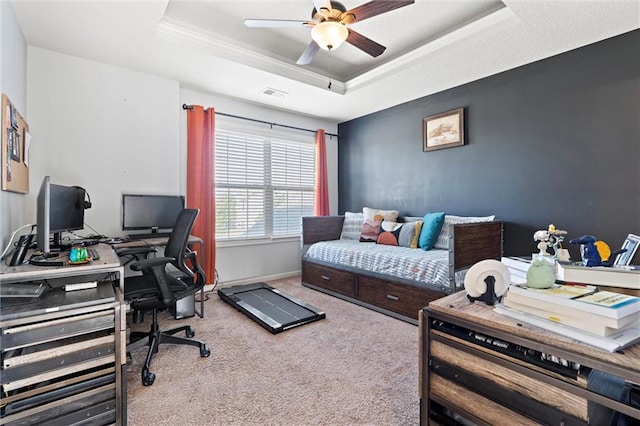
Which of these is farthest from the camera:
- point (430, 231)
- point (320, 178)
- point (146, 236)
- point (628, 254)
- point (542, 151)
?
point (320, 178)

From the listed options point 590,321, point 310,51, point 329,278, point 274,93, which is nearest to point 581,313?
point 590,321

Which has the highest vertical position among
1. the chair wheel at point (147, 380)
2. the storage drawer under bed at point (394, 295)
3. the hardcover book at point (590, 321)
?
the hardcover book at point (590, 321)

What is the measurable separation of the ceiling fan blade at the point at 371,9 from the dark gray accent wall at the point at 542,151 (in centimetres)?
179

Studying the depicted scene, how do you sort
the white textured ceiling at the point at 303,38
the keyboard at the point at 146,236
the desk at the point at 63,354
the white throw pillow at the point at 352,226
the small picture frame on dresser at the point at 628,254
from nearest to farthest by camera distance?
the desk at the point at 63,354 < the small picture frame on dresser at the point at 628,254 < the white textured ceiling at the point at 303,38 < the keyboard at the point at 146,236 < the white throw pillow at the point at 352,226

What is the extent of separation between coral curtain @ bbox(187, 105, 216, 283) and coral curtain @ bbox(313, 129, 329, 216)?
5.16 ft

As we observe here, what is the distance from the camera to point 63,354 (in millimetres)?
1260

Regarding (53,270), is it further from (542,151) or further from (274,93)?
(542,151)

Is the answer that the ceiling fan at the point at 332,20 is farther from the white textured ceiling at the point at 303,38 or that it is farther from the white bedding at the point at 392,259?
the white bedding at the point at 392,259

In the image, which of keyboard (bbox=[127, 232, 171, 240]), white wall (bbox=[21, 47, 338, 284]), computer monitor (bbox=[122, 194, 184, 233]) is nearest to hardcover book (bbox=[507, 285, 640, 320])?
keyboard (bbox=[127, 232, 171, 240])

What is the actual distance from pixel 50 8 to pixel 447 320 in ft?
10.0

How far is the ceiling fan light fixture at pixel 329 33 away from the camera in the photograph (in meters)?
1.96

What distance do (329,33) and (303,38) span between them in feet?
3.34

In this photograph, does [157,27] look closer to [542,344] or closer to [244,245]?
[244,245]

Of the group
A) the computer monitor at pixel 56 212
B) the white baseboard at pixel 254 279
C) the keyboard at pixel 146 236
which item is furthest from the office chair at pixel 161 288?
the white baseboard at pixel 254 279
